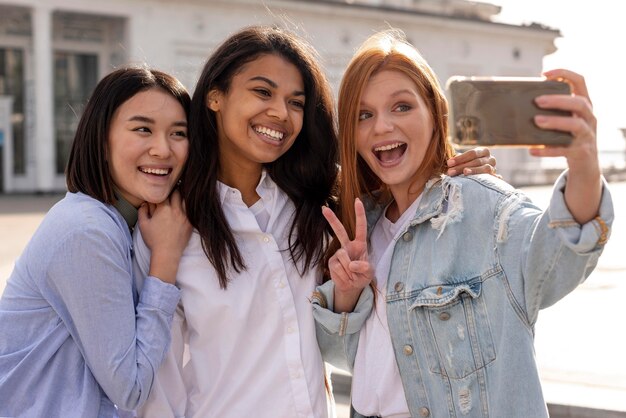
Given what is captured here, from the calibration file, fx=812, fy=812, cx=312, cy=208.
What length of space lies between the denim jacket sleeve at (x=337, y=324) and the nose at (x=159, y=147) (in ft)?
2.40

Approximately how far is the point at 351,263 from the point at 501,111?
0.89 metres

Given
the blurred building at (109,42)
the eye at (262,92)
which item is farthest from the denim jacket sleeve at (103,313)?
the blurred building at (109,42)

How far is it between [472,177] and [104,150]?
1.29m

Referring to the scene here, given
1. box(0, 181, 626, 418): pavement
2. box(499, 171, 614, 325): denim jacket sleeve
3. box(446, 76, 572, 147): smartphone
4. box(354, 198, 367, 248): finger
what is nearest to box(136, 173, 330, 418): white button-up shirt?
box(354, 198, 367, 248): finger

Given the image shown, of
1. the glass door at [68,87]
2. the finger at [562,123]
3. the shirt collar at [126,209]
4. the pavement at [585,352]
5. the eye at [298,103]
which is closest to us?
the finger at [562,123]

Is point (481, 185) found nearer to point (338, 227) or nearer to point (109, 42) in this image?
point (338, 227)

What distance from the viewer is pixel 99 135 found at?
2.88m

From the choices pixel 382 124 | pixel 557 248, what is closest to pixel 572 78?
pixel 557 248

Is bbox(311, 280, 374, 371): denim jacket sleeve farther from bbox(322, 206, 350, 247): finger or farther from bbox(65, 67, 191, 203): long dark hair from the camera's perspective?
bbox(65, 67, 191, 203): long dark hair

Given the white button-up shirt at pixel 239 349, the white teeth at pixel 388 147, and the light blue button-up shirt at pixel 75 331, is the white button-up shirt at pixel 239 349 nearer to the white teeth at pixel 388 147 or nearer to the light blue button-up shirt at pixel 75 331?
the light blue button-up shirt at pixel 75 331

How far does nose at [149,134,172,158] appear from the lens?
9.45ft

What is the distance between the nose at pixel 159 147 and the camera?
9.45 ft

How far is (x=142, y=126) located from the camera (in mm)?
2900

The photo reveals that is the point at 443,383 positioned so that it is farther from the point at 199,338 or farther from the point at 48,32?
the point at 48,32
